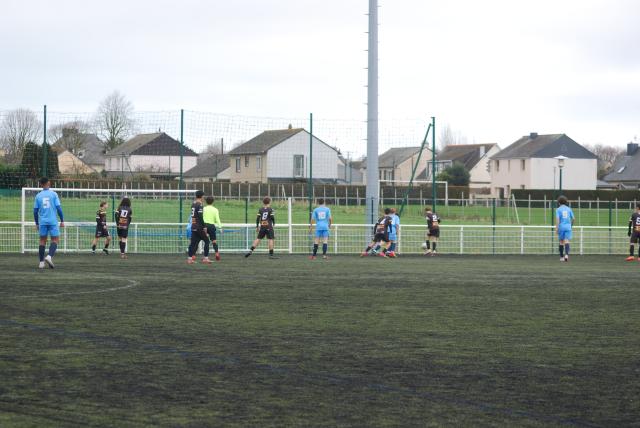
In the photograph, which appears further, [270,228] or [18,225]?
[18,225]

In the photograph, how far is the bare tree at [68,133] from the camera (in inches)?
1159

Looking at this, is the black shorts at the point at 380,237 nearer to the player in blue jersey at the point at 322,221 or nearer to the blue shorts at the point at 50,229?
the player in blue jersey at the point at 322,221

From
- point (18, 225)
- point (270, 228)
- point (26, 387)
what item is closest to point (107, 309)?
point (26, 387)

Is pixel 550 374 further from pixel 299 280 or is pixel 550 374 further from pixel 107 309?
pixel 299 280

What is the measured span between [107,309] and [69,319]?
114 cm

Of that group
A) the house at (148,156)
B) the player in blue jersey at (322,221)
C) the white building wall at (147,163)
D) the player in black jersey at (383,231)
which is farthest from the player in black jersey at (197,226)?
the white building wall at (147,163)

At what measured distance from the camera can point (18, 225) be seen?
89.5ft

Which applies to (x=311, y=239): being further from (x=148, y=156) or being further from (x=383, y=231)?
(x=148, y=156)

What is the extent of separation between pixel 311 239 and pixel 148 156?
405 inches

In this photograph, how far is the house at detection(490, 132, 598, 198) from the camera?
96.2 m

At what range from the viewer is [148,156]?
1511 inches

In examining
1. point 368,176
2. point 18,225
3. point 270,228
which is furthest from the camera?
point 368,176

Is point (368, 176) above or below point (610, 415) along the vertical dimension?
above

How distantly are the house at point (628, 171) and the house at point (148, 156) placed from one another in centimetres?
7187
